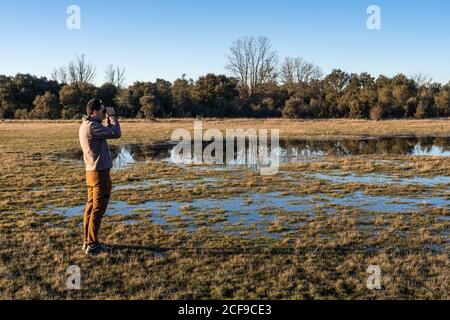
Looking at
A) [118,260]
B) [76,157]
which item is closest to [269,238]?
[118,260]

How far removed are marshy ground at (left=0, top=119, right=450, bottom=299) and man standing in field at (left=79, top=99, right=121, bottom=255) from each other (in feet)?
1.70

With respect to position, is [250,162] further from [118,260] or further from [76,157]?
[118,260]

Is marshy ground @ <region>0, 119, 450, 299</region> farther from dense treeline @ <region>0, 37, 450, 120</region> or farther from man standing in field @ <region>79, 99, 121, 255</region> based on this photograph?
dense treeline @ <region>0, 37, 450, 120</region>

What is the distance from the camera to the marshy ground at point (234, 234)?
6.31 meters

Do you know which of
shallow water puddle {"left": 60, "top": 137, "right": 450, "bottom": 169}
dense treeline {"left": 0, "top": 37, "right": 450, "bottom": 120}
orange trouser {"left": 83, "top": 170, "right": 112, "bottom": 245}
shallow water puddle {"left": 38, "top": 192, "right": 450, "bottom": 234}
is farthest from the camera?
dense treeline {"left": 0, "top": 37, "right": 450, "bottom": 120}

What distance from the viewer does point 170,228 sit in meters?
9.54

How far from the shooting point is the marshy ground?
6309mm

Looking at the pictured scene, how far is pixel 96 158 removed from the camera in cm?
757

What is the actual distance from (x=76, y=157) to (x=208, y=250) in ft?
58.1

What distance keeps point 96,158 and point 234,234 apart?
323 centimetres

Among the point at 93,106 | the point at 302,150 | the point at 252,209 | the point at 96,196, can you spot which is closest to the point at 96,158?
the point at 96,196

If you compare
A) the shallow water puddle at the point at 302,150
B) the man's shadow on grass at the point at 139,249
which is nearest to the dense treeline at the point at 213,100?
the shallow water puddle at the point at 302,150

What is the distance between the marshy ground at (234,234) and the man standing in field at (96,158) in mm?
517

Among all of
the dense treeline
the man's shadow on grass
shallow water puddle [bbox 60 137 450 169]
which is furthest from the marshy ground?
the dense treeline
